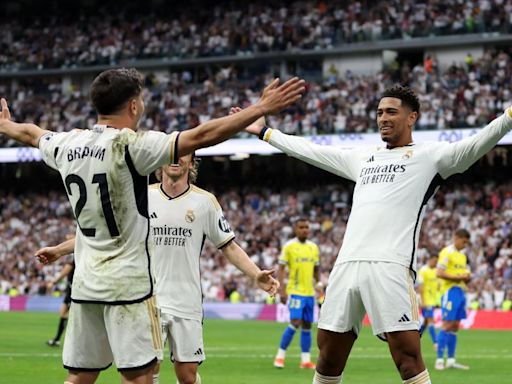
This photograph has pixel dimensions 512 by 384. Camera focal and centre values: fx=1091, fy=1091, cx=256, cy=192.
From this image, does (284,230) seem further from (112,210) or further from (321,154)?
(112,210)

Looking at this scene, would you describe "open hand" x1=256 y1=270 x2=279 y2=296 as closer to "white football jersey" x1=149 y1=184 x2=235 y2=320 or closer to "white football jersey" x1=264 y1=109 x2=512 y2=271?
"white football jersey" x1=264 y1=109 x2=512 y2=271

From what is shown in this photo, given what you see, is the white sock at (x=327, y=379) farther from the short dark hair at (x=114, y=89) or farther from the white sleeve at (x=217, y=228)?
the short dark hair at (x=114, y=89)

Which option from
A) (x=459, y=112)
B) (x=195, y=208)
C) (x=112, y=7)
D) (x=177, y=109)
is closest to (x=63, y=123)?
(x=177, y=109)

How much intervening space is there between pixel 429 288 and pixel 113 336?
16890 millimetres

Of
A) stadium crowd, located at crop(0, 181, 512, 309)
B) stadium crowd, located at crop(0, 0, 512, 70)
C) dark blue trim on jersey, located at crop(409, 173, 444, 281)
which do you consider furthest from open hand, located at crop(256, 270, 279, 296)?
stadium crowd, located at crop(0, 0, 512, 70)

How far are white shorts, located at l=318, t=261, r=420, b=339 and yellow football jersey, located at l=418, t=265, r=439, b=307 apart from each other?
569 inches

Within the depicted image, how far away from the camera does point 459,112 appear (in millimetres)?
40156

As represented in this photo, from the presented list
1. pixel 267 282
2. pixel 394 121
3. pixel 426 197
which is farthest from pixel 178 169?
pixel 426 197

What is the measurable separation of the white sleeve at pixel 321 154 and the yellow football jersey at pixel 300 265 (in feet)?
32.9

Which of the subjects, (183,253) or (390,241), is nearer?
(390,241)

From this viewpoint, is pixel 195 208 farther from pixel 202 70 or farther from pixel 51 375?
pixel 202 70

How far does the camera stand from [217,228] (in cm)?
974

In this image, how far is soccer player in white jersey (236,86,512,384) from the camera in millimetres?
8094

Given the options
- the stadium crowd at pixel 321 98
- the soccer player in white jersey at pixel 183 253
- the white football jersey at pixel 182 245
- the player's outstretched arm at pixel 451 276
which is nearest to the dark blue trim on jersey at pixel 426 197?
the soccer player in white jersey at pixel 183 253
